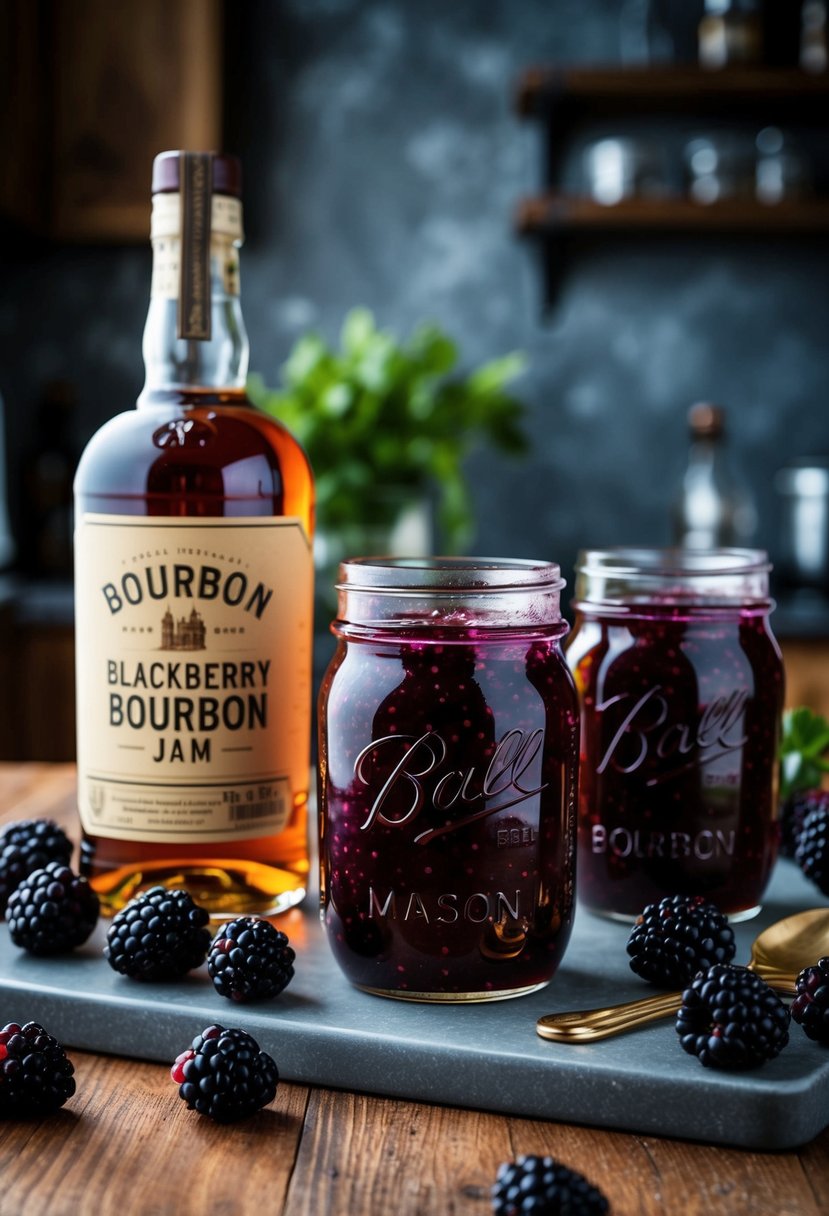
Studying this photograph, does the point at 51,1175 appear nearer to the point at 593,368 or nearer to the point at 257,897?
the point at 257,897

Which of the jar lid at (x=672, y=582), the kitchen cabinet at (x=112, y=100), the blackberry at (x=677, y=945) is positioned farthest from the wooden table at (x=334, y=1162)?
the kitchen cabinet at (x=112, y=100)

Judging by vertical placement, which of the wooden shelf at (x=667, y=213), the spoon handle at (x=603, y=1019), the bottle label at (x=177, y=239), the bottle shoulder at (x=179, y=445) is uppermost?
the wooden shelf at (x=667, y=213)

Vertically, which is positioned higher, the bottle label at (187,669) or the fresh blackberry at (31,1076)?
the bottle label at (187,669)

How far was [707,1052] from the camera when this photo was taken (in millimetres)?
666

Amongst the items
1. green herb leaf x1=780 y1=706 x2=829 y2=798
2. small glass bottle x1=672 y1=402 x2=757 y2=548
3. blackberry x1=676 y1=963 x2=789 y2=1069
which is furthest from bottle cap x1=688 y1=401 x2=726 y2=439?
blackberry x1=676 y1=963 x2=789 y2=1069

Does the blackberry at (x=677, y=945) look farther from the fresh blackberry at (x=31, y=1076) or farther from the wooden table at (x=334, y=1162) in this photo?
the fresh blackberry at (x=31, y=1076)

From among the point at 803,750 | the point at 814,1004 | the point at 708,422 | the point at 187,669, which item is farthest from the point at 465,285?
the point at 814,1004

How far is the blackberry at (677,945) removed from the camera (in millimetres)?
768

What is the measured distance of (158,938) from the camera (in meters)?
0.79

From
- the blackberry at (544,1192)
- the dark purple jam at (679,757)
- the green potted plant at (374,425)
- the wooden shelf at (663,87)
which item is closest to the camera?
the blackberry at (544,1192)

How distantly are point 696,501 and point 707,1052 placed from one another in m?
2.34

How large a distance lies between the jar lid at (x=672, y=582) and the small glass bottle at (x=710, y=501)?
6.45 feet

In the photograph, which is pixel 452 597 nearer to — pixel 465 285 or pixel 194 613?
pixel 194 613

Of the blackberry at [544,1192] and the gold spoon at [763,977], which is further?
the gold spoon at [763,977]
